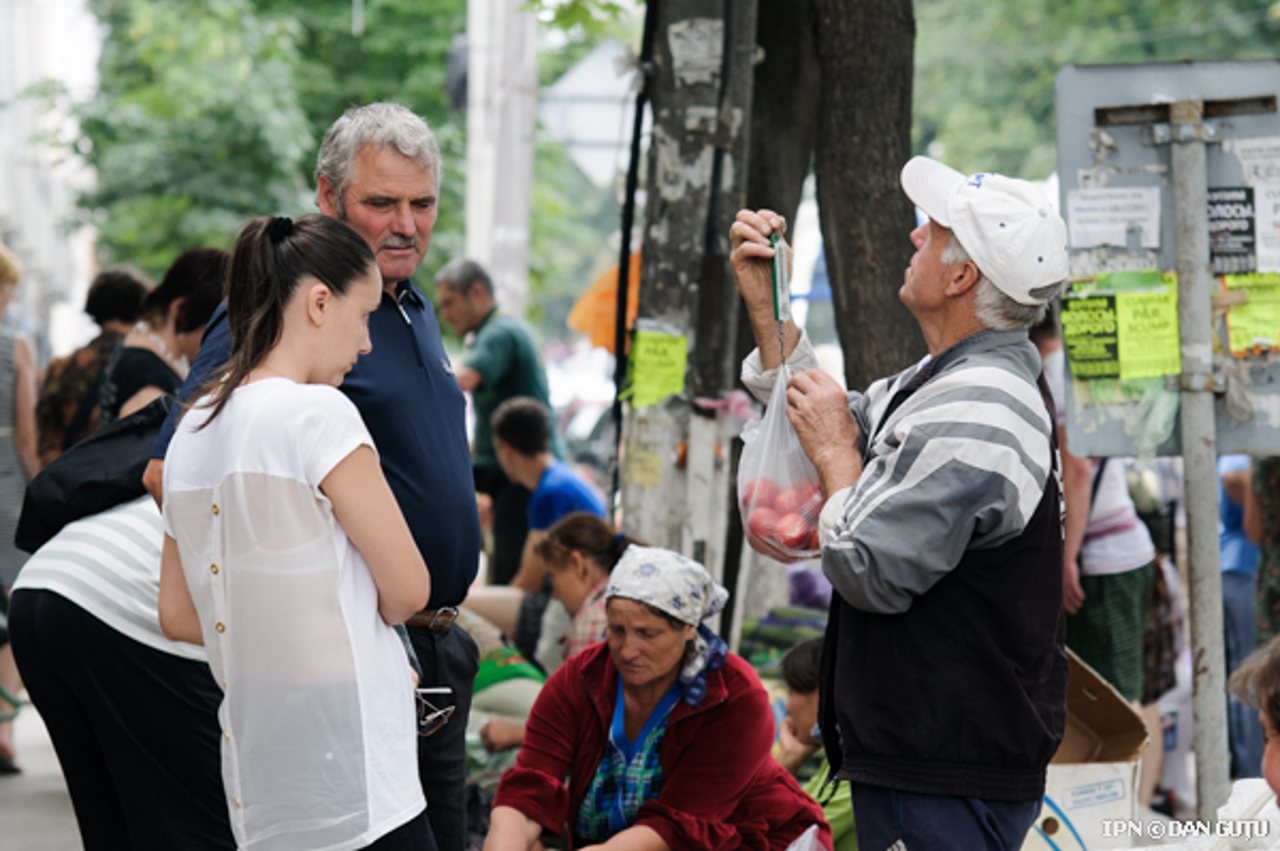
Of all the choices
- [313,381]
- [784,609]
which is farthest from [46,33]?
[313,381]

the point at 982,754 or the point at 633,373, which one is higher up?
the point at 633,373

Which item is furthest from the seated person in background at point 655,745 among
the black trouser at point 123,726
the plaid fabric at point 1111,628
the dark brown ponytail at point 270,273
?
the plaid fabric at point 1111,628

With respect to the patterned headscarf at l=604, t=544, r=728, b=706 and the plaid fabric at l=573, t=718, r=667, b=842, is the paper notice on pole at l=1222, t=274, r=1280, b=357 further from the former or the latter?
the plaid fabric at l=573, t=718, r=667, b=842

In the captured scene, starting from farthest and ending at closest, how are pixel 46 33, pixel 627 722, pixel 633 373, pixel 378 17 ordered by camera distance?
1. pixel 46 33
2. pixel 378 17
3. pixel 633 373
4. pixel 627 722

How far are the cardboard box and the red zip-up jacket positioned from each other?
1.90 feet

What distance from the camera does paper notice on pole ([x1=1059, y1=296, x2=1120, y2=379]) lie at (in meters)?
3.69

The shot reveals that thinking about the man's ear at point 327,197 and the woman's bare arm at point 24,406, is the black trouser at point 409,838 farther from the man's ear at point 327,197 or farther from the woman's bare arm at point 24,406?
the woman's bare arm at point 24,406

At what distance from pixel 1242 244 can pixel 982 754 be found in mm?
1998

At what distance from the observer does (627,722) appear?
354cm

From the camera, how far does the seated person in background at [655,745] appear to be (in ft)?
11.1

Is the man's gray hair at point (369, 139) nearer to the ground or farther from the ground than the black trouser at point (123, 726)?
farther from the ground

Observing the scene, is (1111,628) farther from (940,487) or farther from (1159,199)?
(940,487)

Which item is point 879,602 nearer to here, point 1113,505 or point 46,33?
point 1113,505

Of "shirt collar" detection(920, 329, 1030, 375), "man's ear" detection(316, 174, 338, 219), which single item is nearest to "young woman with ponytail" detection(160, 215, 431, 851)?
"man's ear" detection(316, 174, 338, 219)
